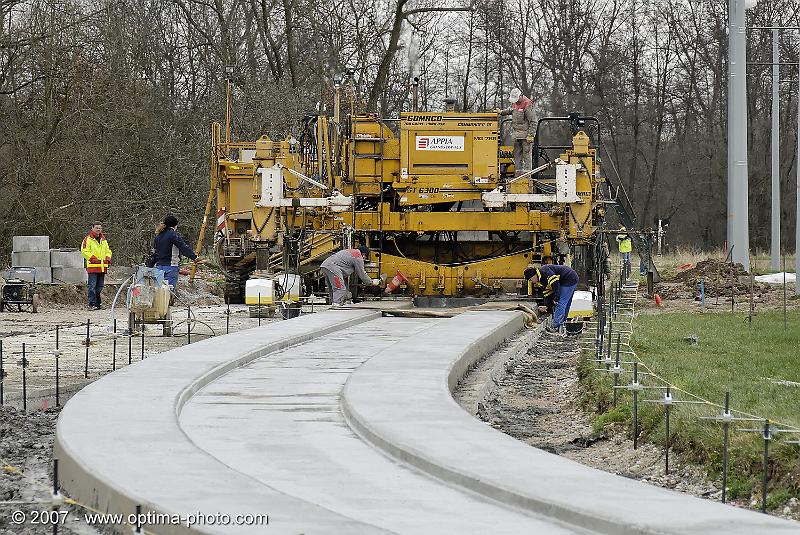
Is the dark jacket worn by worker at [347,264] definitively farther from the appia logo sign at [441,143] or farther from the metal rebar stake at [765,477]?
the metal rebar stake at [765,477]

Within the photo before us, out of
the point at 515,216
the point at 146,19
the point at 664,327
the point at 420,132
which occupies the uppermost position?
the point at 146,19

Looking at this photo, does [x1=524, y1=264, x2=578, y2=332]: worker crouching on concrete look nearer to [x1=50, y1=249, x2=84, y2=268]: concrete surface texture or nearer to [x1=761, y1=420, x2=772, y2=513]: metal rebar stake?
[x1=50, y1=249, x2=84, y2=268]: concrete surface texture

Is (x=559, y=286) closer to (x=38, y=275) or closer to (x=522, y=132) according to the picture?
(x=522, y=132)

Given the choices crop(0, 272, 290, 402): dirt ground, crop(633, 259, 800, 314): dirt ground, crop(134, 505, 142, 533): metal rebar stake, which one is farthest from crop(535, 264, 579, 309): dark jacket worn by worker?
crop(134, 505, 142, 533): metal rebar stake

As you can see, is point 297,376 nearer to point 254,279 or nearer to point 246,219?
point 254,279

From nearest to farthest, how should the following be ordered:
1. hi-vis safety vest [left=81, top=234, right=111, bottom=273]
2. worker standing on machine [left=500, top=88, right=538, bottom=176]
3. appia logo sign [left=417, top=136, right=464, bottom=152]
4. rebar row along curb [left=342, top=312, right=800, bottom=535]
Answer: rebar row along curb [left=342, top=312, right=800, bottom=535] < appia logo sign [left=417, top=136, right=464, bottom=152] < worker standing on machine [left=500, top=88, right=538, bottom=176] < hi-vis safety vest [left=81, top=234, right=111, bottom=273]

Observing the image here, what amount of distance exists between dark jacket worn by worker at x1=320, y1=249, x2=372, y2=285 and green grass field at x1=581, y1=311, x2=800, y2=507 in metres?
4.94

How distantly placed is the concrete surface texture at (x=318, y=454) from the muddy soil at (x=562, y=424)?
1660 millimetres

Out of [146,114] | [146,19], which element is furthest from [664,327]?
[146,19]

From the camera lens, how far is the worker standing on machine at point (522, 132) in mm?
24812

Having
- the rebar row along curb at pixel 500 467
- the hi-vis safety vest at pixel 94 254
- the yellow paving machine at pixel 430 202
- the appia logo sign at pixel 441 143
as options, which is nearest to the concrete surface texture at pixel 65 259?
the hi-vis safety vest at pixel 94 254

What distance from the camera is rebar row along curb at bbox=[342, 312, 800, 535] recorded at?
6.67 meters

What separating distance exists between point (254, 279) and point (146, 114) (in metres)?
19.4

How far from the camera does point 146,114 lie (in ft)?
139
